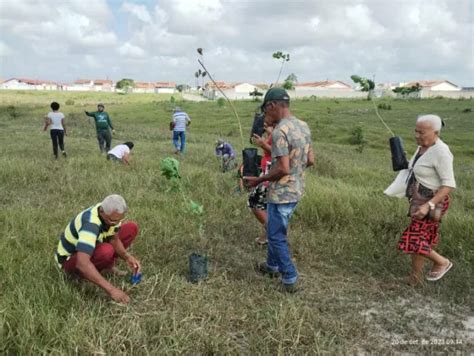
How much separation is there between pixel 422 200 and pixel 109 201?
8.30 ft

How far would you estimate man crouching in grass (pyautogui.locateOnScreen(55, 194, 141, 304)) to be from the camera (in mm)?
3070

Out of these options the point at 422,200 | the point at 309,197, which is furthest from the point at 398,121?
the point at 422,200

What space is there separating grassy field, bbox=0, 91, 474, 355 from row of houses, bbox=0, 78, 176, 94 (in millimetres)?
112265

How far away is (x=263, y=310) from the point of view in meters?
3.34

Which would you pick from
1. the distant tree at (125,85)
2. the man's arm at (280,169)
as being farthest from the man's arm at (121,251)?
the distant tree at (125,85)

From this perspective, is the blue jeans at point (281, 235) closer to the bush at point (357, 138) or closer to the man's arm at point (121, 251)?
the man's arm at point (121, 251)

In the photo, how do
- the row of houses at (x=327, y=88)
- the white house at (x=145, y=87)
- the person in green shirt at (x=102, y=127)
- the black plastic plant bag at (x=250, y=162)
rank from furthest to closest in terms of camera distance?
the white house at (x=145, y=87) → the row of houses at (x=327, y=88) → the person in green shirt at (x=102, y=127) → the black plastic plant bag at (x=250, y=162)

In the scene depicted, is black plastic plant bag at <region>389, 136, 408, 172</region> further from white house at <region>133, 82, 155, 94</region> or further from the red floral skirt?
white house at <region>133, 82, 155, 94</region>

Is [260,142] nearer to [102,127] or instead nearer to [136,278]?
[136,278]

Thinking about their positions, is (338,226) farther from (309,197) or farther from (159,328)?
(159,328)

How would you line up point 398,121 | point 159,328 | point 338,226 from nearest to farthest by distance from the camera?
point 159,328, point 338,226, point 398,121

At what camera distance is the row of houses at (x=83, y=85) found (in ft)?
388

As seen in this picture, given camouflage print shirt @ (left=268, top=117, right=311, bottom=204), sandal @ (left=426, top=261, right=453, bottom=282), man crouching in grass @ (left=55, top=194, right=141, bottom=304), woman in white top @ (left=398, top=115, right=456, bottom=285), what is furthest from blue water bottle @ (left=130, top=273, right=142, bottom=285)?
sandal @ (left=426, top=261, right=453, bottom=282)

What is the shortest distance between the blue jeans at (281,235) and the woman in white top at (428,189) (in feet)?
3.29
